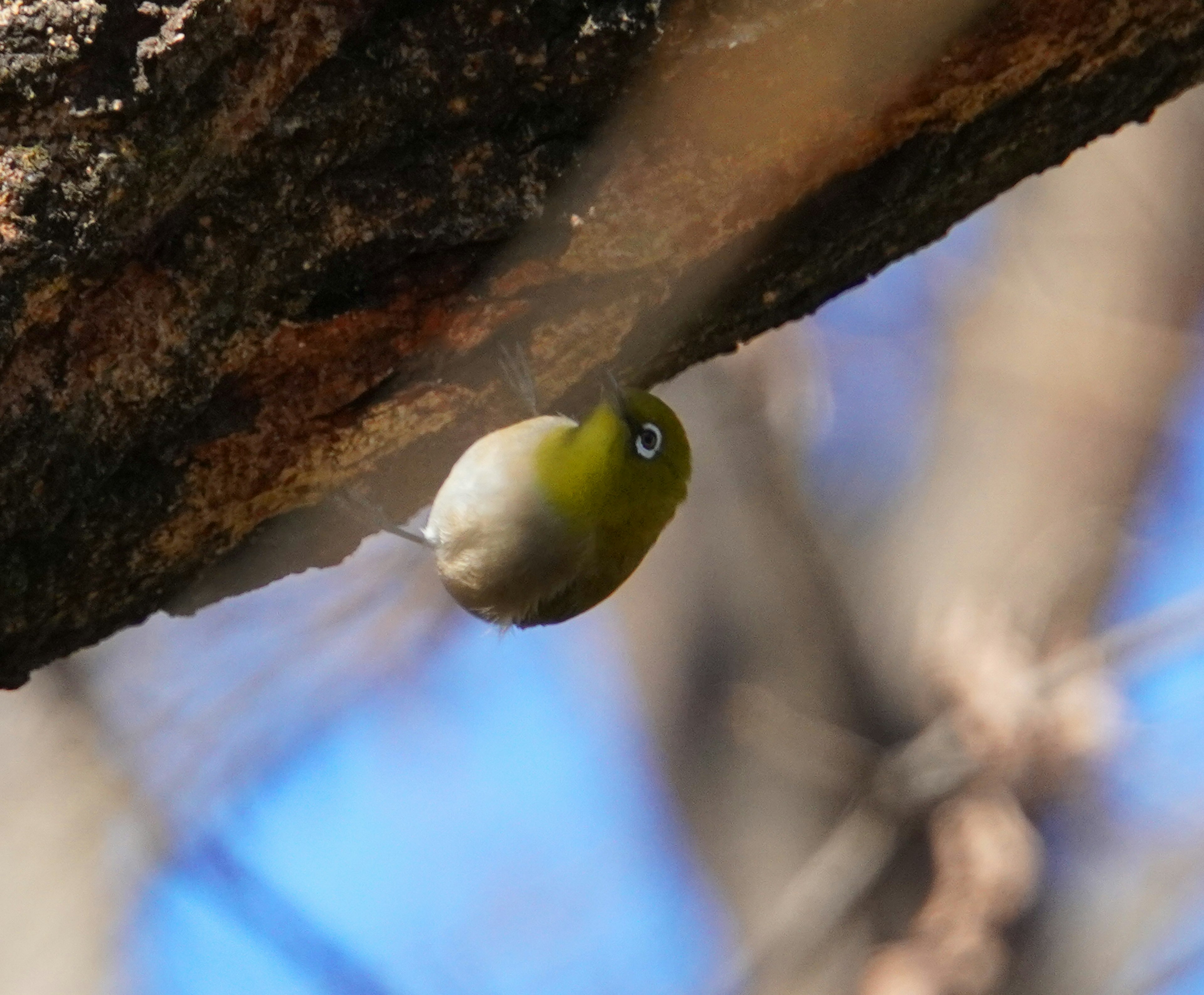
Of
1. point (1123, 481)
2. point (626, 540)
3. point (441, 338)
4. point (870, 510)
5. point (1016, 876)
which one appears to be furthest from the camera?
point (870, 510)

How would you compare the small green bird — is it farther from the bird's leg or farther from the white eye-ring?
the bird's leg

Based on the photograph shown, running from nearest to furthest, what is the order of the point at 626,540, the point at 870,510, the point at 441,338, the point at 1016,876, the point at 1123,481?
the point at 441,338 → the point at 626,540 → the point at 1016,876 → the point at 1123,481 → the point at 870,510

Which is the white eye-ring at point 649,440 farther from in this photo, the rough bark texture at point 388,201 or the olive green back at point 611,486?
the rough bark texture at point 388,201

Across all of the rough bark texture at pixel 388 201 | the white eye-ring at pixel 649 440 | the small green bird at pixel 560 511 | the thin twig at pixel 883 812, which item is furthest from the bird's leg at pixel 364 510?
the thin twig at pixel 883 812

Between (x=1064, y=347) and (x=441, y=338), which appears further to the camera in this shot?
(x=1064, y=347)

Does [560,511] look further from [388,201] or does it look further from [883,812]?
[883,812]

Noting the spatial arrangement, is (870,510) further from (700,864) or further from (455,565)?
(455,565)

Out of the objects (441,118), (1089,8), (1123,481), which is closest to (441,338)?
(441,118)
